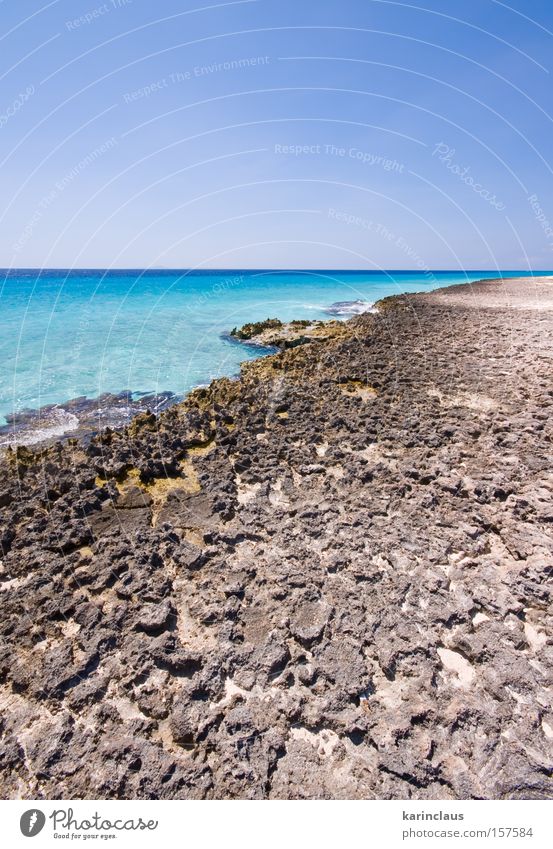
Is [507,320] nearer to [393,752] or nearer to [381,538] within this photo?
[381,538]

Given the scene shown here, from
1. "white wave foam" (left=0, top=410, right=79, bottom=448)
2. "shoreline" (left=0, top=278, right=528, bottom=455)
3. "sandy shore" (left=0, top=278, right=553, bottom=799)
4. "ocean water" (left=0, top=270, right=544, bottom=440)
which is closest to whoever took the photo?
"sandy shore" (left=0, top=278, right=553, bottom=799)

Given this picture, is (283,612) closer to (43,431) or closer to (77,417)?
(43,431)

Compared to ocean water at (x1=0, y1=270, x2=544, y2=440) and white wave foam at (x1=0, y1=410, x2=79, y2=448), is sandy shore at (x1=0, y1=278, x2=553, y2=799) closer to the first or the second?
white wave foam at (x1=0, y1=410, x2=79, y2=448)

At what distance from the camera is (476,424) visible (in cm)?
1158

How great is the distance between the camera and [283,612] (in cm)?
618

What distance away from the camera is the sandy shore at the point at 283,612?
4.38 m

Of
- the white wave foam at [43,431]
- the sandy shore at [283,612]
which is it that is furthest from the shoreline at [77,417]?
the sandy shore at [283,612]

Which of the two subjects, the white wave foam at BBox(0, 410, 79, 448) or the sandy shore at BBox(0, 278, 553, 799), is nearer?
the sandy shore at BBox(0, 278, 553, 799)

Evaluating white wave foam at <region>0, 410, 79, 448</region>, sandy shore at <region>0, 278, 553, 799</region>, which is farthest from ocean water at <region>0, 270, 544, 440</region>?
sandy shore at <region>0, 278, 553, 799</region>

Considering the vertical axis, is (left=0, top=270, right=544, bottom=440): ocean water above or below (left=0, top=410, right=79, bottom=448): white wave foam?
above

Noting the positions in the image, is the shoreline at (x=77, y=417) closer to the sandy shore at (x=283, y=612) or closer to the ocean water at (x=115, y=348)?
the ocean water at (x=115, y=348)

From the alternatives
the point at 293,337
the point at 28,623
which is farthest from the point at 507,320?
the point at 28,623

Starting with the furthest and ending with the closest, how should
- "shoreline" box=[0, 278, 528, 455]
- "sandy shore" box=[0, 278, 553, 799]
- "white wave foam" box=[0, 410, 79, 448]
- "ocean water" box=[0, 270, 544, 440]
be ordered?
1. "ocean water" box=[0, 270, 544, 440]
2. "shoreline" box=[0, 278, 528, 455]
3. "white wave foam" box=[0, 410, 79, 448]
4. "sandy shore" box=[0, 278, 553, 799]

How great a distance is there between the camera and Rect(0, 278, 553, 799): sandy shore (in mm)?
4383
